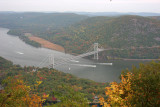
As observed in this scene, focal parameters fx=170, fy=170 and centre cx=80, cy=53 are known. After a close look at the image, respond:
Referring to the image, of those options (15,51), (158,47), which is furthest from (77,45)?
(158,47)

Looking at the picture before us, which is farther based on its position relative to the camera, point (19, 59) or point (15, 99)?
point (19, 59)

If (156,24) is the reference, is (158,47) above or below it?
below

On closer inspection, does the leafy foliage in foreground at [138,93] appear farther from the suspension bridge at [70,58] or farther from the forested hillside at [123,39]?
the forested hillside at [123,39]

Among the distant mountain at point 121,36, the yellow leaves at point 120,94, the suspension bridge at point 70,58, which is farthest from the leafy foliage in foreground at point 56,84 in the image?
the distant mountain at point 121,36

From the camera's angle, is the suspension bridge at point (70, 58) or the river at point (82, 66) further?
the suspension bridge at point (70, 58)

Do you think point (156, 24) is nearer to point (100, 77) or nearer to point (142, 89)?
point (100, 77)

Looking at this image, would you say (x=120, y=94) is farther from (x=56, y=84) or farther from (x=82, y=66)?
(x=82, y=66)

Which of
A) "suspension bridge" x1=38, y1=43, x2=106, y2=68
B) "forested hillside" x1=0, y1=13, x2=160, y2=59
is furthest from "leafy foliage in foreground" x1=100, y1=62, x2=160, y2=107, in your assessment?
"forested hillside" x1=0, y1=13, x2=160, y2=59

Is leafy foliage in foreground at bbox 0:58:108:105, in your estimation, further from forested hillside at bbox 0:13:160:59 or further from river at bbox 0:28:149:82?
forested hillside at bbox 0:13:160:59

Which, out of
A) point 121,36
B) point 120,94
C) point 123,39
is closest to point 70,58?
point 123,39

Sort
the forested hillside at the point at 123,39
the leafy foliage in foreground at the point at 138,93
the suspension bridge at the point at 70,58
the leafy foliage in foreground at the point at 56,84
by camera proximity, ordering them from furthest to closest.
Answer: the forested hillside at the point at 123,39, the suspension bridge at the point at 70,58, the leafy foliage in foreground at the point at 56,84, the leafy foliage in foreground at the point at 138,93

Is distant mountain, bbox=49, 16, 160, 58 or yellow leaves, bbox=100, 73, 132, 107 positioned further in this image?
distant mountain, bbox=49, 16, 160, 58
